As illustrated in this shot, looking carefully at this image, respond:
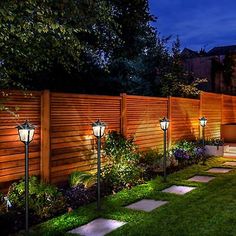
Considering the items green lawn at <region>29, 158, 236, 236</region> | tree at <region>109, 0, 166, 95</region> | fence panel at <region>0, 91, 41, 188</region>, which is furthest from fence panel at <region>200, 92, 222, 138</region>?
fence panel at <region>0, 91, 41, 188</region>

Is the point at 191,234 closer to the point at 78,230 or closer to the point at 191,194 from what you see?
the point at 78,230

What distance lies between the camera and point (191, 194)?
875 centimetres

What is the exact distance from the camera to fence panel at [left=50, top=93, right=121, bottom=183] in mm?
8445

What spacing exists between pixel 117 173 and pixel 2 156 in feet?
10.5

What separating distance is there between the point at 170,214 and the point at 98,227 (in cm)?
145

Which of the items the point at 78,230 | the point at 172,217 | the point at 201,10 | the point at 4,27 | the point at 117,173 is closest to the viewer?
the point at 4,27

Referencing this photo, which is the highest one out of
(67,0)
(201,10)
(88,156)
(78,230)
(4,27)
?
(201,10)

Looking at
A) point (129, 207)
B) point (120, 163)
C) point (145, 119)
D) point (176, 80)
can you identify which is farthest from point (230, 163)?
point (129, 207)

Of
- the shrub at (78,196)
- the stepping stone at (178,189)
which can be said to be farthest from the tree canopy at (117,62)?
the stepping stone at (178,189)

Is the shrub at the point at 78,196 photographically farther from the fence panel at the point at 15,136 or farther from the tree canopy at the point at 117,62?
the tree canopy at the point at 117,62

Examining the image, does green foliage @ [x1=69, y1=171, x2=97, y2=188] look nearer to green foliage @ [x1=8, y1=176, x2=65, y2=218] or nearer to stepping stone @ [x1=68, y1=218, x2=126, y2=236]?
green foliage @ [x1=8, y1=176, x2=65, y2=218]

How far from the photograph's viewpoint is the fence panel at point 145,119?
11602mm

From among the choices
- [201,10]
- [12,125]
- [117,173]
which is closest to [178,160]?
[117,173]

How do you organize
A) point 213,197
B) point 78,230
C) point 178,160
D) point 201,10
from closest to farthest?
1. point 78,230
2. point 213,197
3. point 178,160
4. point 201,10
